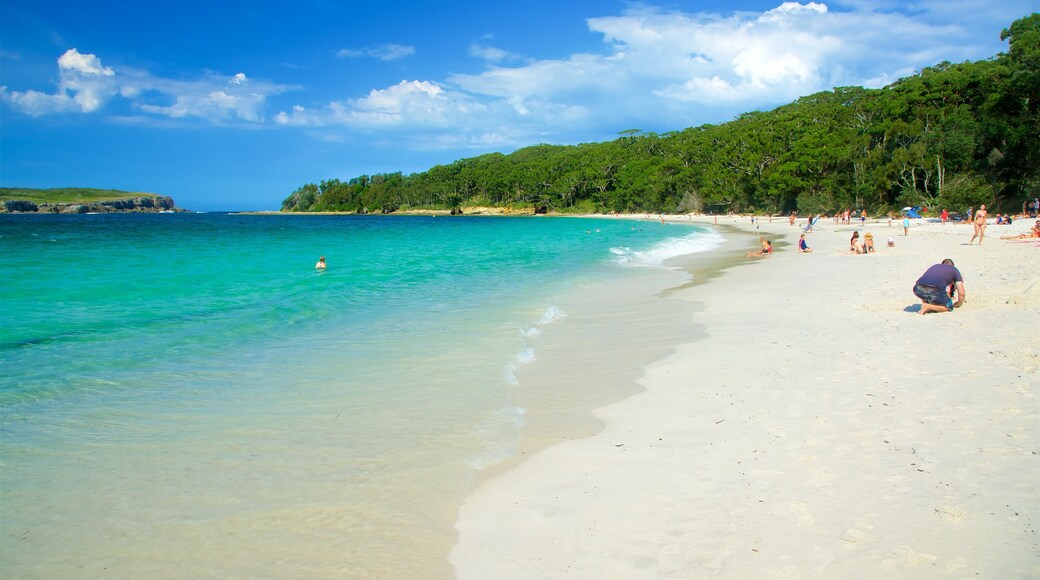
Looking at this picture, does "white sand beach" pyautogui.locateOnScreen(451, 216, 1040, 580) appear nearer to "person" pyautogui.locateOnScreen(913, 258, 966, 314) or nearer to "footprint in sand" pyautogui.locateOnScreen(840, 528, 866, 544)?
"footprint in sand" pyautogui.locateOnScreen(840, 528, 866, 544)

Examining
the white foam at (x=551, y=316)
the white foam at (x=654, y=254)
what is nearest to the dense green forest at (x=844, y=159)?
the white foam at (x=654, y=254)

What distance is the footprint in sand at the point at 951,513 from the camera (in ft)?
12.9

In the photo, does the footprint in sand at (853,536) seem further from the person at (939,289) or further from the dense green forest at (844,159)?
the dense green forest at (844,159)

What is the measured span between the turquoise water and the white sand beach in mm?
873

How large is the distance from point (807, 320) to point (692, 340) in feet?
8.32

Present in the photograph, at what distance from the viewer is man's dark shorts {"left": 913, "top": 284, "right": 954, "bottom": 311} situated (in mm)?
10102

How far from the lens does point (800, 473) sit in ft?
15.6

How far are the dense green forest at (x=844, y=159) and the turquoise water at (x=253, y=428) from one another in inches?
1783

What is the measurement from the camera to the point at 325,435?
626cm

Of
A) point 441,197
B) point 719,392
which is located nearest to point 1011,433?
point 719,392

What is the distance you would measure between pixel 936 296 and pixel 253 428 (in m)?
11.4

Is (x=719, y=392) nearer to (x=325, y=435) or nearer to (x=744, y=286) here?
(x=325, y=435)

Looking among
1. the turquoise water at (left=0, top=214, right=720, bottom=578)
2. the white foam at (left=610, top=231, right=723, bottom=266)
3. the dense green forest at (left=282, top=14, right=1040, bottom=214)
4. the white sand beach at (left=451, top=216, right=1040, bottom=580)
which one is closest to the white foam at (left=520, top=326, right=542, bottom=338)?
the turquoise water at (left=0, top=214, right=720, bottom=578)

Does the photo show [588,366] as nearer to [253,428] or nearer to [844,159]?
[253,428]
